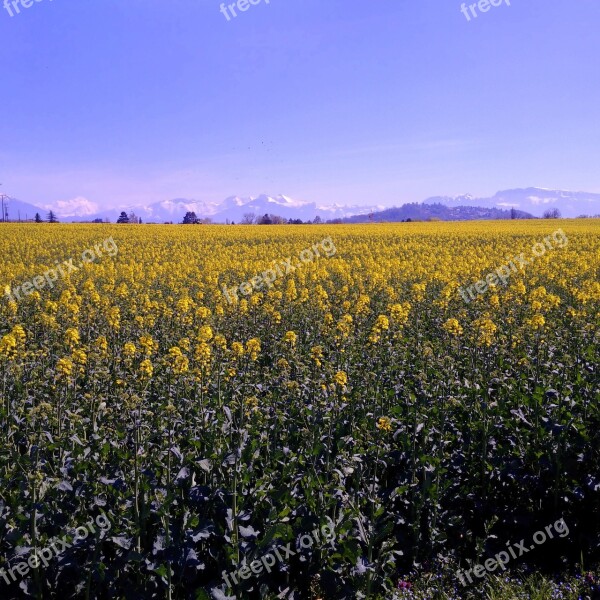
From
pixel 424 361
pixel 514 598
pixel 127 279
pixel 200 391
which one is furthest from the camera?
pixel 127 279

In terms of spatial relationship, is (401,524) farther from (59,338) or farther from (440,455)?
(59,338)

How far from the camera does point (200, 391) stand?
597cm

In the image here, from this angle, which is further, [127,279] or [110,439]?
[127,279]

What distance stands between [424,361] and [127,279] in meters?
12.1

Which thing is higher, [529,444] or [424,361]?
[424,361]

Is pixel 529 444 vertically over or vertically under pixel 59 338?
under

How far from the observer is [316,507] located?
173 inches

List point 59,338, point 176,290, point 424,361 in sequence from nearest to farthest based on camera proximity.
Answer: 1. point 424,361
2. point 59,338
3. point 176,290

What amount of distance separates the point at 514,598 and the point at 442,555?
0.74 m

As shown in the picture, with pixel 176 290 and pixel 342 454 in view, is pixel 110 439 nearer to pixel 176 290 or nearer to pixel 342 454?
pixel 342 454

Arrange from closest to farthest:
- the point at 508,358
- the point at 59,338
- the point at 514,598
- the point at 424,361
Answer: the point at 514,598 → the point at 424,361 → the point at 508,358 → the point at 59,338

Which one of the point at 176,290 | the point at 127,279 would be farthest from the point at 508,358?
the point at 127,279

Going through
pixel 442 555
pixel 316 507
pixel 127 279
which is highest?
pixel 127 279

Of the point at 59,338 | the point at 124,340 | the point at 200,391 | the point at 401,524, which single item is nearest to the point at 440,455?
the point at 401,524
